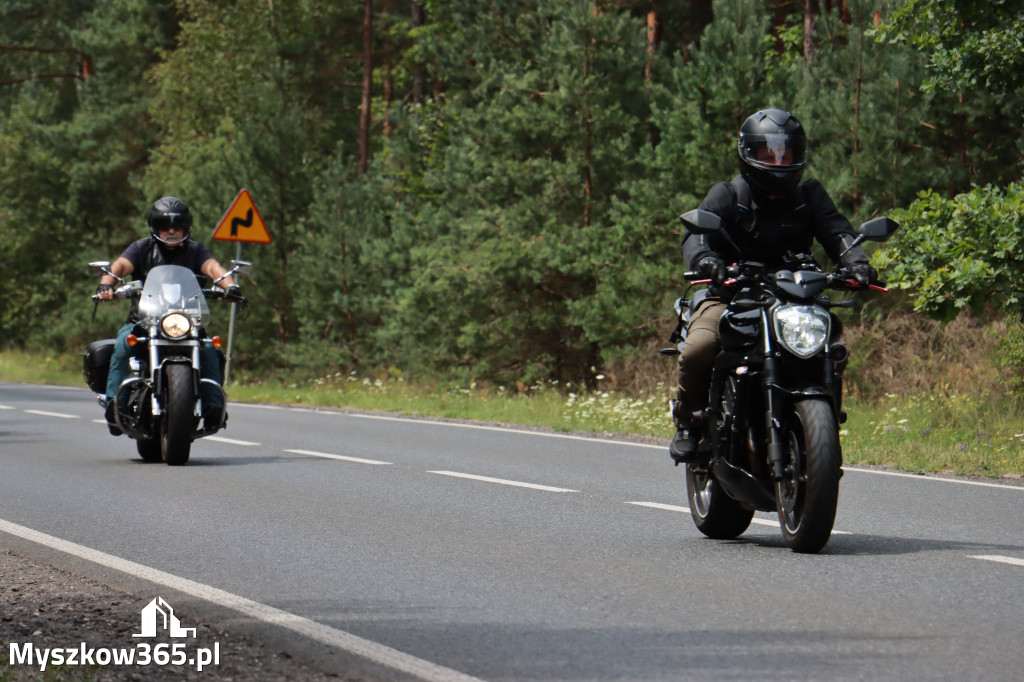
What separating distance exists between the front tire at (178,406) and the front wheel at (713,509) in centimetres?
495

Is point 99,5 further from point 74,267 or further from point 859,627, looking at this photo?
point 859,627

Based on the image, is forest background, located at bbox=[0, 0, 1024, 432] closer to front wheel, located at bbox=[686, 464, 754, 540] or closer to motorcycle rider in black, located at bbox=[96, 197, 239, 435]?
front wheel, located at bbox=[686, 464, 754, 540]

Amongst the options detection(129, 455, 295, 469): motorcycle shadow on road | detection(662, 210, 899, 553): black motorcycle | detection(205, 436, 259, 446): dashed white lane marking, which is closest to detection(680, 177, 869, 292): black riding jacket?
detection(662, 210, 899, 553): black motorcycle

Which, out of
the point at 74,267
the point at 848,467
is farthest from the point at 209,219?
the point at 848,467

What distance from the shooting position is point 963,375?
16.1 meters

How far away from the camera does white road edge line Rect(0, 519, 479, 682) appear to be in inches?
195

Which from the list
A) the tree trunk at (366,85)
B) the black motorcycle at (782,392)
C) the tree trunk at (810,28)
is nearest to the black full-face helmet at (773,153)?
the black motorcycle at (782,392)

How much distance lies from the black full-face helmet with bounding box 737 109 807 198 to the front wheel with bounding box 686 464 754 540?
148 centimetres

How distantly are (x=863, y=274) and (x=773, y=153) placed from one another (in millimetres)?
742

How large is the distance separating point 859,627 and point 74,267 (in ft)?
132

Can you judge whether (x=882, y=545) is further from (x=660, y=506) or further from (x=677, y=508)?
(x=660, y=506)

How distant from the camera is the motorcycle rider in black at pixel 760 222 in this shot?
24.1 ft

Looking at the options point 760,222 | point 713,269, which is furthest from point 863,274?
point 713,269

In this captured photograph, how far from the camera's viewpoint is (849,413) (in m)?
16.2
